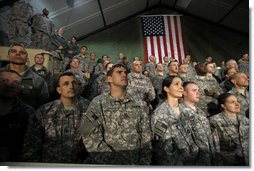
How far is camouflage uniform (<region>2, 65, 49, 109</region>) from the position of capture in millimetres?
1343

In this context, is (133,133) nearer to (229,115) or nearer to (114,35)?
(229,115)

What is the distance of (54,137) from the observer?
1.20 m

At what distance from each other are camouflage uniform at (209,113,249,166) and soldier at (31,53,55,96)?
3.29ft

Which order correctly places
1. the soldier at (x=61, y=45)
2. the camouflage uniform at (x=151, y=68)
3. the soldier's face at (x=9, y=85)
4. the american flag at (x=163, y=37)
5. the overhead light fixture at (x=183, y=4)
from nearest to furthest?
the soldier's face at (x=9, y=85)
the soldier at (x=61, y=45)
the overhead light fixture at (x=183, y=4)
the american flag at (x=163, y=37)
the camouflage uniform at (x=151, y=68)

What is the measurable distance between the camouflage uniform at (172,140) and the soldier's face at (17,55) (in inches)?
33.2

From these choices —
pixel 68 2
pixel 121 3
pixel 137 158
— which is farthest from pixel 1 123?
pixel 121 3

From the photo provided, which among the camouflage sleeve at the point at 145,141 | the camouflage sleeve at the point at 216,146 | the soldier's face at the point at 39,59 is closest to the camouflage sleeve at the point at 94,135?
the camouflage sleeve at the point at 145,141

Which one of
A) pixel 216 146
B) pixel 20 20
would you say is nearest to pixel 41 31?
pixel 20 20

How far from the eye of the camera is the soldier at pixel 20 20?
1671mm

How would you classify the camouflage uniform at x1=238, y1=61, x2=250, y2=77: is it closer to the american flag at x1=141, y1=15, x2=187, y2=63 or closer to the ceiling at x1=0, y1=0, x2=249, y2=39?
the ceiling at x1=0, y1=0, x2=249, y2=39

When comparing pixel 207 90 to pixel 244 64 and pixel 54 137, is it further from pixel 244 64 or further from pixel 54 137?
pixel 54 137

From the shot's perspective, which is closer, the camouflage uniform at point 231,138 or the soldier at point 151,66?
the camouflage uniform at point 231,138

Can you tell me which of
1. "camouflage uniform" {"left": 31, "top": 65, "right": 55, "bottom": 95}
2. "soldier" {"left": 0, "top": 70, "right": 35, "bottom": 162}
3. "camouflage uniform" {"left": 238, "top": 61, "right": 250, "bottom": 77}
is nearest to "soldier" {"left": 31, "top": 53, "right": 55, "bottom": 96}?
"camouflage uniform" {"left": 31, "top": 65, "right": 55, "bottom": 95}

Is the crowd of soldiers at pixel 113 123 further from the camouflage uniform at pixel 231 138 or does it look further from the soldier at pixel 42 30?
the soldier at pixel 42 30
